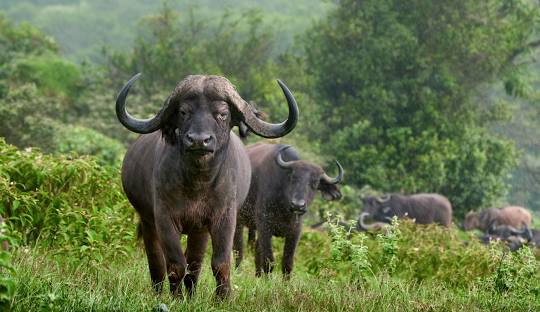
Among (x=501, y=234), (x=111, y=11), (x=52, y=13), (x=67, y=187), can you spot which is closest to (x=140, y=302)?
(x=67, y=187)

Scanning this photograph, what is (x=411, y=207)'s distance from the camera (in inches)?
848

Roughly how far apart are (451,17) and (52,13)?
5337 cm

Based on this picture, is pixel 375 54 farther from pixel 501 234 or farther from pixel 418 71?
pixel 501 234

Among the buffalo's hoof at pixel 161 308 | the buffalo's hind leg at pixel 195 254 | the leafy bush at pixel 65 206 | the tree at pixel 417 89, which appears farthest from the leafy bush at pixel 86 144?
the buffalo's hoof at pixel 161 308

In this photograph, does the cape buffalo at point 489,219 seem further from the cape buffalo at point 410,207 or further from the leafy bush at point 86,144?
the leafy bush at point 86,144

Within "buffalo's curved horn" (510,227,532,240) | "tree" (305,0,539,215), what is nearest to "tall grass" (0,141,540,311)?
"buffalo's curved horn" (510,227,532,240)

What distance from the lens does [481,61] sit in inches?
976

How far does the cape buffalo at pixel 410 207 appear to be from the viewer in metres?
21.2

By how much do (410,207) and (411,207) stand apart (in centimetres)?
3

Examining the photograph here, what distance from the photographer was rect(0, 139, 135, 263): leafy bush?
7.13m

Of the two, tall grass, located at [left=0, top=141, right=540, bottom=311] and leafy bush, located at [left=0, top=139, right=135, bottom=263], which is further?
leafy bush, located at [left=0, top=139, right=135, bottom=263]

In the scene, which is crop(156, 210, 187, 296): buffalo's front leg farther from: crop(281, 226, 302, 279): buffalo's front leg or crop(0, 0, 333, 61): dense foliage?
crop(0, 0, 333, 61): dense foliage

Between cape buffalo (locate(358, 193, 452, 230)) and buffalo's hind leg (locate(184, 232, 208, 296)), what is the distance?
15.1 m

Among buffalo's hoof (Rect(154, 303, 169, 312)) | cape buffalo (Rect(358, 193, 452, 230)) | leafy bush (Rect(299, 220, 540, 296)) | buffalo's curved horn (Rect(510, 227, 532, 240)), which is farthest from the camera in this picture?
cape buffalo (Rect(358, 193, 452, 230))
